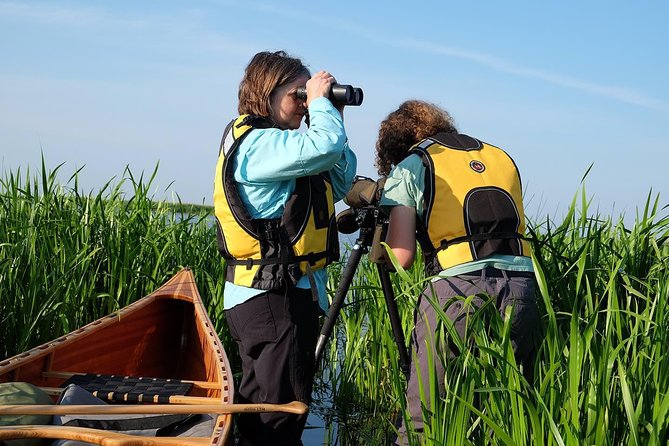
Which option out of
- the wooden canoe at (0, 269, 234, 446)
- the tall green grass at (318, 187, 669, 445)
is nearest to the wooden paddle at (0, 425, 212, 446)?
the wooden canoe at (0, 269, 234, 446)

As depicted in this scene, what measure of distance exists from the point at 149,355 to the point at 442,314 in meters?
2.59

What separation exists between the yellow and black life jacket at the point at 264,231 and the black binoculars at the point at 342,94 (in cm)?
17

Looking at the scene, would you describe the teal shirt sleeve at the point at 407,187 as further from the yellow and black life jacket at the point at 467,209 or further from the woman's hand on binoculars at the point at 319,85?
the woman's hand on binoculars at the point at 319,85

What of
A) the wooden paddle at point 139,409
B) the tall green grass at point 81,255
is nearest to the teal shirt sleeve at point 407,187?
the wooden paddle at point 139,409

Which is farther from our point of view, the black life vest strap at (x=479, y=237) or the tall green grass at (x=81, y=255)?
the tall green grass at (x=81, y=255)

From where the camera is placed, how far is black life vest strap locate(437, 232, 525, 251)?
116 inches

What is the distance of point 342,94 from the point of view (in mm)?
2975

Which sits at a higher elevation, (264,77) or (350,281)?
(264,77)

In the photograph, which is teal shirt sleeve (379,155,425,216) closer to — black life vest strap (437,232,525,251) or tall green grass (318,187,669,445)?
black life vest strap (437,232,525,251)

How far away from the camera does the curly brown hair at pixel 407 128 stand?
3275 mm

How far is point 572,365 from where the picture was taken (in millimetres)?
2283

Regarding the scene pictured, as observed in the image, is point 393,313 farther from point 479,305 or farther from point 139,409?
point 139,409

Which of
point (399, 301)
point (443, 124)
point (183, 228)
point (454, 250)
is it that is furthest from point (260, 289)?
point (183, 228)

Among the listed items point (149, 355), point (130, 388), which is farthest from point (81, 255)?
point (130, 388)
